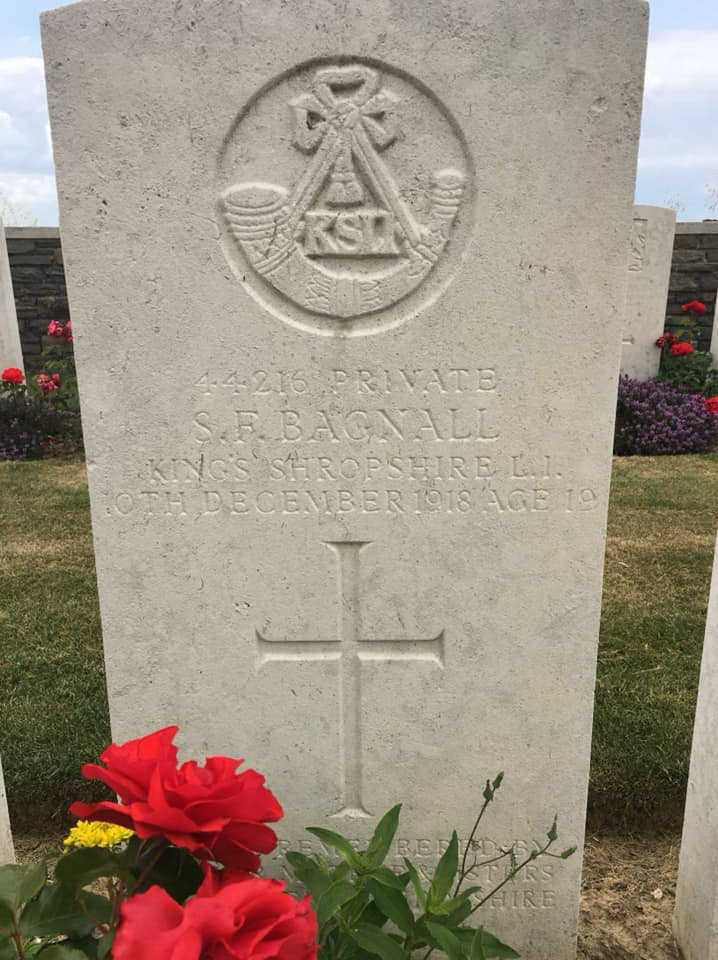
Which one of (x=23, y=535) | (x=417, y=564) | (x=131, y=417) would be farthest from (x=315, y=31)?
(x=23, y=535)

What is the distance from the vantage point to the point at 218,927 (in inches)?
42.7

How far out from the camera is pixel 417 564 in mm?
2008

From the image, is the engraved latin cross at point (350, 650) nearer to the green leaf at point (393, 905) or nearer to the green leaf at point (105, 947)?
the green leaf at point (393, 905)

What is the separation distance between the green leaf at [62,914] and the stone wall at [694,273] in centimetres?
982

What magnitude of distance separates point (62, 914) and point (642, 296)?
26.0 ft

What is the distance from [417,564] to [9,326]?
7.45 meters

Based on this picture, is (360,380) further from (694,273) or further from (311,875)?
(694,273)

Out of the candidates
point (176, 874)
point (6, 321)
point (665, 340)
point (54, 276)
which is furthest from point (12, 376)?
point (176, 874)

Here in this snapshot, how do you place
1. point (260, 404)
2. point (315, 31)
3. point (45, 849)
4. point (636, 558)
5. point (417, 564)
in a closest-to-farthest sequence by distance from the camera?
point (315, 31) < point (260, 404) < point (417, 564) < point (45, 849) < point (636, 558)

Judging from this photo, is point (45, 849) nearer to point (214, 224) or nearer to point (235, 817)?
point (235, 817)

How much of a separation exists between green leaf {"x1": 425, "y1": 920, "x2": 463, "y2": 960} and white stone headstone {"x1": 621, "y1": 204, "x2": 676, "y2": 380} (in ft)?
21.4

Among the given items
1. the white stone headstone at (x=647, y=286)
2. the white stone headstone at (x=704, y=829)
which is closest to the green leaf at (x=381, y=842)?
the white stone headstone at (x=704, y=829)

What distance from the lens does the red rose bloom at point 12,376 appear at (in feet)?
25.1

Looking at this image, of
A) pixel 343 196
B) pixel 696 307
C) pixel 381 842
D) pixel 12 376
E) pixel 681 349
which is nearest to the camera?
pixel 343 196
